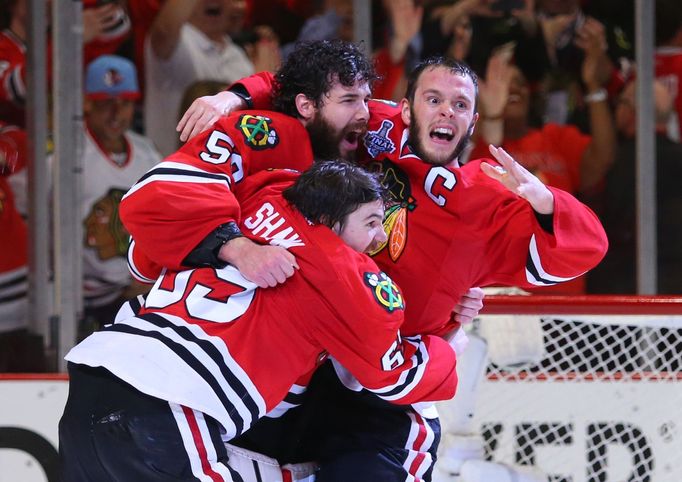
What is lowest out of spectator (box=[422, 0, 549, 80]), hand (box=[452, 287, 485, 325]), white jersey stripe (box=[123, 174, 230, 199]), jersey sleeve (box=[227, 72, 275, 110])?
hand (box=[452, 287, 485, 325])

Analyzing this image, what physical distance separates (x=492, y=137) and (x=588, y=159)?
0.46 metres

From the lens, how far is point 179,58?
4.84 meters

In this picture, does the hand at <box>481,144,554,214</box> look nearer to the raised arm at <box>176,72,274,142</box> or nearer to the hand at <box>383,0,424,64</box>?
the raised arm at <box>176,72,274,142</box>

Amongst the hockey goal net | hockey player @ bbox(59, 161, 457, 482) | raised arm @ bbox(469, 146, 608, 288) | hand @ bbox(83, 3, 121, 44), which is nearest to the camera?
hockey player @ bbox(59, 161, 457, 482)

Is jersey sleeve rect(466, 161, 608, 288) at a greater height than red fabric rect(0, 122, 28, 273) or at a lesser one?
lesser

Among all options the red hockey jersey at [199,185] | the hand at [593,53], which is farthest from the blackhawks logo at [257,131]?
the hand at [593,53]

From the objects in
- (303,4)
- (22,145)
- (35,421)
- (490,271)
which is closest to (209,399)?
(490,271)

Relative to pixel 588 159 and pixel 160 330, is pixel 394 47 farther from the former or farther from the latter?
pixel 160 330

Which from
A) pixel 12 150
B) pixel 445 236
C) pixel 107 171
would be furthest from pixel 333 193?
pixel 12 150

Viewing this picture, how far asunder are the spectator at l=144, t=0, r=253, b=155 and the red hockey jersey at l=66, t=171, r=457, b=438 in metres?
2.62

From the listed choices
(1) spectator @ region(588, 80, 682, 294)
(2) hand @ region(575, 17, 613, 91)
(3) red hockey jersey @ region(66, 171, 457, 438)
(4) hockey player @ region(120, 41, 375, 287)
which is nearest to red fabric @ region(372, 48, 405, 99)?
(2) hand @ region(575, 17, 613, 91)

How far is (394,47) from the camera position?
4910 millimetres

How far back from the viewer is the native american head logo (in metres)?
2.60

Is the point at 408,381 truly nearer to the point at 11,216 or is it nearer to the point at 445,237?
the point at 445,237
